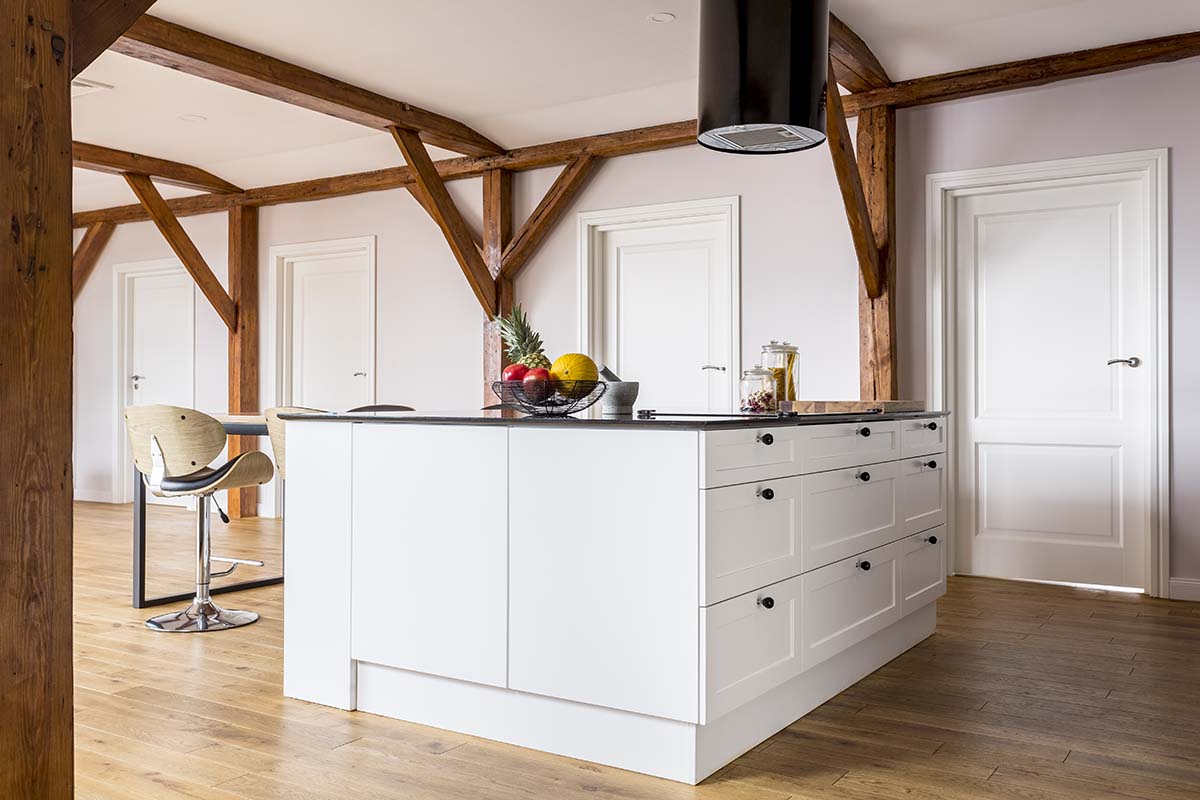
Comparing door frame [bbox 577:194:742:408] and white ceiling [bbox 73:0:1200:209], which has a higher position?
white ceiling [bbox 73:0:1200:209]

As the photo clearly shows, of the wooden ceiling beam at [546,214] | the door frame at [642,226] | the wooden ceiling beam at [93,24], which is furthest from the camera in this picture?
A: the wooden ceiling beam at [546,214]

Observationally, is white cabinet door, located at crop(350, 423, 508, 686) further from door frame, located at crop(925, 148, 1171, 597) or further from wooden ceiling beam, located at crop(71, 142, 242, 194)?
wooden ceiling beam, located at crop(71, 142, 242, 194)

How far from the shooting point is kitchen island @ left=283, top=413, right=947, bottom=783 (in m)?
2.23

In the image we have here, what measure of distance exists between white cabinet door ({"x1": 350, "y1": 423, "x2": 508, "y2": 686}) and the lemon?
22cm

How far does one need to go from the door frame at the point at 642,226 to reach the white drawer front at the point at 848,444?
2161mm

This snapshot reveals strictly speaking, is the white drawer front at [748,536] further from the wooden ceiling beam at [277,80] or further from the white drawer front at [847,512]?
the wooden ceiling beam at [277,80]

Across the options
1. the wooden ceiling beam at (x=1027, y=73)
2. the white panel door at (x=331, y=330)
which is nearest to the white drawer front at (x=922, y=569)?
the wooden ceiling beam at (x=1027, y=73)

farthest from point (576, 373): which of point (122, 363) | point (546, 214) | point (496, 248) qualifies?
point (122, 363)

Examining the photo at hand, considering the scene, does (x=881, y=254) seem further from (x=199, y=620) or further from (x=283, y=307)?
(x=283, y=307)

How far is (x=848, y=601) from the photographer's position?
284 centimetres

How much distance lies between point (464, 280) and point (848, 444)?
13.4 ft

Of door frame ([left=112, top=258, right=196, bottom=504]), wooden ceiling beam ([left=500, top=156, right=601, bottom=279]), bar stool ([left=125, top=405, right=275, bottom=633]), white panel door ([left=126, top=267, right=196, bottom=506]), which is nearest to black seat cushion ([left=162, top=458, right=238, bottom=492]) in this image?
bar stool ([left=125, top=405, right=275, bottom=633])

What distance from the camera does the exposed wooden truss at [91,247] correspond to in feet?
27.1

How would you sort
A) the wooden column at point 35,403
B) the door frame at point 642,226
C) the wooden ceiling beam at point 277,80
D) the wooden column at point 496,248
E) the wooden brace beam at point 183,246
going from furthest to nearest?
the wooden brace beam at point 183,246, the wooden column at point 496,248, the door frame at point 642,226, the wooden ceiling beam at point 277,80, the wooden column at point 35,403
